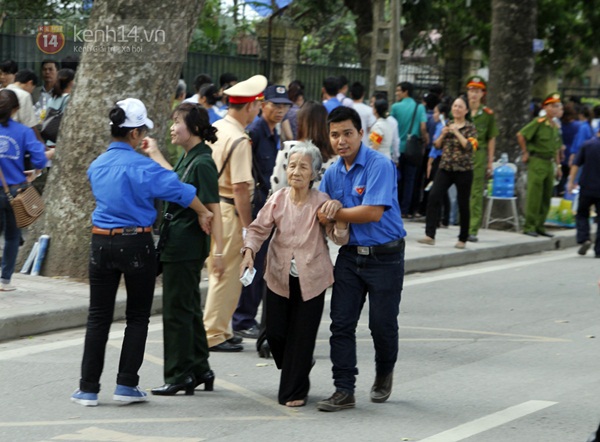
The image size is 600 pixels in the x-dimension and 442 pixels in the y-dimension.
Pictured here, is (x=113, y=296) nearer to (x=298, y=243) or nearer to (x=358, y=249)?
(x=298, y=243)

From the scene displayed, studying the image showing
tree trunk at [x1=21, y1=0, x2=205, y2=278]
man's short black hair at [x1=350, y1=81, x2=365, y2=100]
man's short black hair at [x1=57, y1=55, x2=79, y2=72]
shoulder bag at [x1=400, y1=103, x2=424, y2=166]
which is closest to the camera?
tree trunk at [x1=21, y1=0, x2=205, y2=278]

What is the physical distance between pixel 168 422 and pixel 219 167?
2.41 meters

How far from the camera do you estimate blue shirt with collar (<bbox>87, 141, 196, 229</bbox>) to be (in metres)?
6.66

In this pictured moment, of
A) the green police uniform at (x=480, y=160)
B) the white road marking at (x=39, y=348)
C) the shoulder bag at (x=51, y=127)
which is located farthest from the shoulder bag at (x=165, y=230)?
the green police uniform at (x=480, y=160)

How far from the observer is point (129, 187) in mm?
6680

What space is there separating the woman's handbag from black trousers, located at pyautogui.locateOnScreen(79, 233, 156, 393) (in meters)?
3.21

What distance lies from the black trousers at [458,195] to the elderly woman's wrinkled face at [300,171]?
7610 millimetres

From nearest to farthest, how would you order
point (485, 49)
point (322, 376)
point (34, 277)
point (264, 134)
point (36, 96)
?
1. point (322, 376)
2. point (264, 134)
3. point (34, 277)
4. point (36, 96)
5. point (485, 49)

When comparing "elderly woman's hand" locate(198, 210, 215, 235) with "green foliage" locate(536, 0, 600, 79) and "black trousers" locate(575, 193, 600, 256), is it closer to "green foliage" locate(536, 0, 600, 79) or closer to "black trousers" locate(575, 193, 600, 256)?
"black trousers" locate(575, 193, 600, 256)

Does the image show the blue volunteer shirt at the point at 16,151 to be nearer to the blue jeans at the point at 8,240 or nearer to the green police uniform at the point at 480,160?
the blue jeans at the point at 8,240

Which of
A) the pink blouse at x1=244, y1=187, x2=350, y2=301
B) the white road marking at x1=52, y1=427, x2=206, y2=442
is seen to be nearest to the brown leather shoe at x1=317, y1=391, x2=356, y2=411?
the pink blouse at x1=244, y1=187, x2=350, y2=301

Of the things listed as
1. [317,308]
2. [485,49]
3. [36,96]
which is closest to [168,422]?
[317,308]

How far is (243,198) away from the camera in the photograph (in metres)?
8.24

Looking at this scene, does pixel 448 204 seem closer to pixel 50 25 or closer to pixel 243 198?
pixel 50 25
